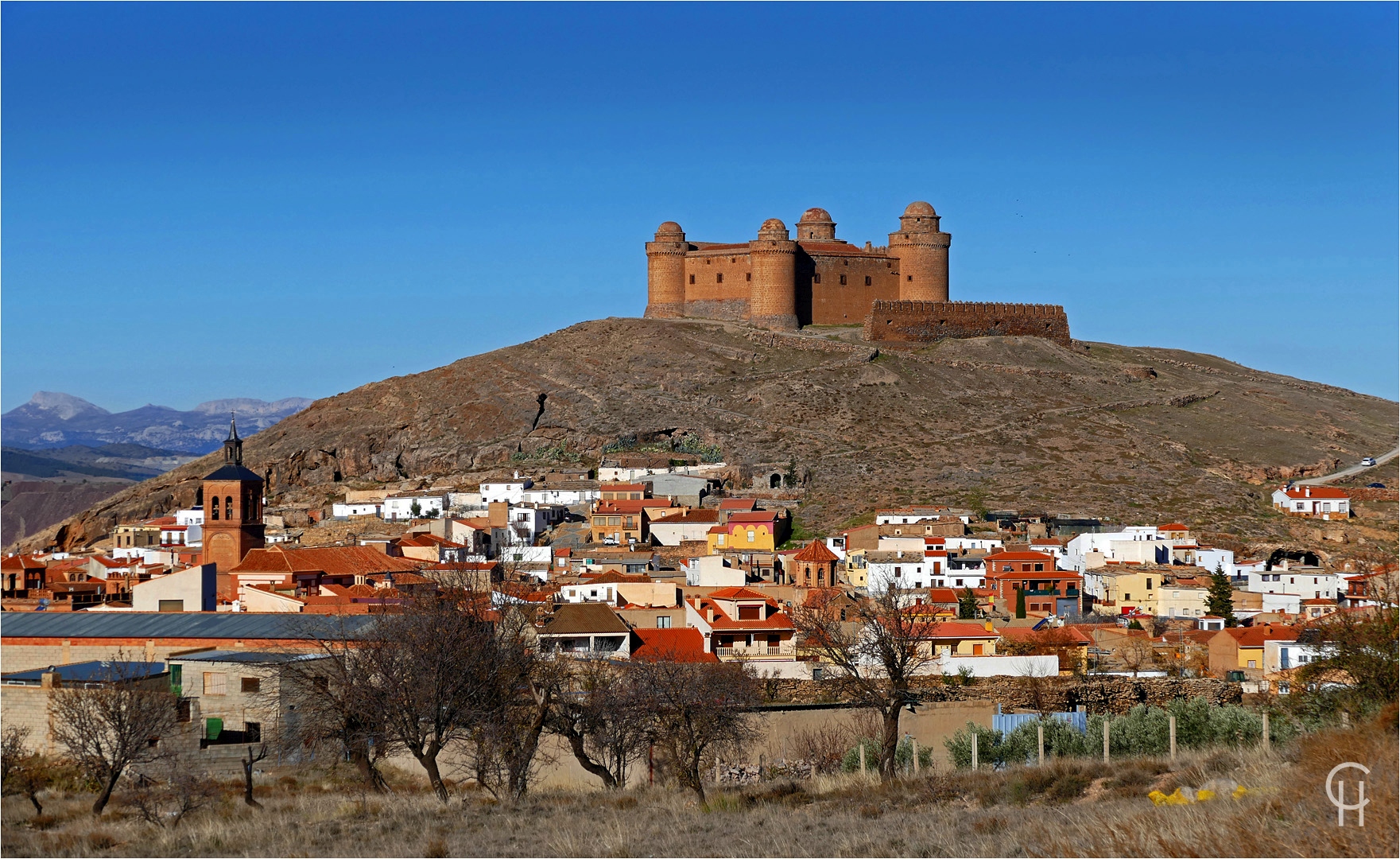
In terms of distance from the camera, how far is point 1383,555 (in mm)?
51656

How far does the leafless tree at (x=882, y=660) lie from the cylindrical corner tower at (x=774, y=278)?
5309 cm

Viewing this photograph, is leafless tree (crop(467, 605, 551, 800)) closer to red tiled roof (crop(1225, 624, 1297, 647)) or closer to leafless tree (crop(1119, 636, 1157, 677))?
leafless tree (crop(1119, 636, 1157, 677))

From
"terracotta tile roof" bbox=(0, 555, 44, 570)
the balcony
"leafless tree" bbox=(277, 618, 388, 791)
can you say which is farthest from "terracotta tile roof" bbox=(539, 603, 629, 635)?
"terracotta tile roof" bbox=(0, 555, 44, 570)

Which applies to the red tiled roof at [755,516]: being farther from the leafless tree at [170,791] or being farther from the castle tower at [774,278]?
the leafless tree at [170,791]

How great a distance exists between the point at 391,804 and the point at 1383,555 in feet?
144

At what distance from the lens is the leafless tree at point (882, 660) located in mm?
19531

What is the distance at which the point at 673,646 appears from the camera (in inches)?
1245

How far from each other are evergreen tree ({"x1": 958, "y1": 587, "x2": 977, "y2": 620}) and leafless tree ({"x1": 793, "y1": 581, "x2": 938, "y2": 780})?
19.3ft

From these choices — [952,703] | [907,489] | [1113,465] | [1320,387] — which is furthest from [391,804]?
[1320,387]

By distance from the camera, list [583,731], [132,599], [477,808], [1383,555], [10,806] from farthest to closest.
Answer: [1383,555], [132,599], [583,731], [10,806], [477,808]

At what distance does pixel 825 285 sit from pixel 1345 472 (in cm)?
2998

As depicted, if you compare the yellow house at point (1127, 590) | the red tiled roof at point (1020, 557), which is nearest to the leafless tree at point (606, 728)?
the yellow house at point (1127, 590)

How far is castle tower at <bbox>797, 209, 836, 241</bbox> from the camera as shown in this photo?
3652 inches

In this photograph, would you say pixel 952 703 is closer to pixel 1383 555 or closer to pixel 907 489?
pixel 1383 555
